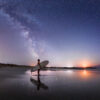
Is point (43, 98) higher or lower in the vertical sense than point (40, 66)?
lower

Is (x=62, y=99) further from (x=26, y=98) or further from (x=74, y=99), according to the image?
(x=26, y=98)

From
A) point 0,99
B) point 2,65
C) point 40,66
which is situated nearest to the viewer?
point 0,99

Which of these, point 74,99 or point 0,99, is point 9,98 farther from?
point 74,99

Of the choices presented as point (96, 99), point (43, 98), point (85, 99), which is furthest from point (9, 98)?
point (96, 99)

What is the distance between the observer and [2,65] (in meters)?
141

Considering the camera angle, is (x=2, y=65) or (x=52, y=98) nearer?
(x=52, y=98)

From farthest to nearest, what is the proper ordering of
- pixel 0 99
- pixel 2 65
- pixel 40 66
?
pixel 2 65
pixel 40 66
pixel 0 99

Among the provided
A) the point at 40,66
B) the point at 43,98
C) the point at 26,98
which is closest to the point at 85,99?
the point at 43,98

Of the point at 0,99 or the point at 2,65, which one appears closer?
the point at 0,99

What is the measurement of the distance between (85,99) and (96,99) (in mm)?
809

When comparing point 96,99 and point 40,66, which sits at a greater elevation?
point 40,66

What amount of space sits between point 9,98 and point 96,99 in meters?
6.40

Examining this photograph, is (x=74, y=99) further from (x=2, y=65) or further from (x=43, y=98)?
(x=2, y=65)

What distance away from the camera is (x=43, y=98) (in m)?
12.3
